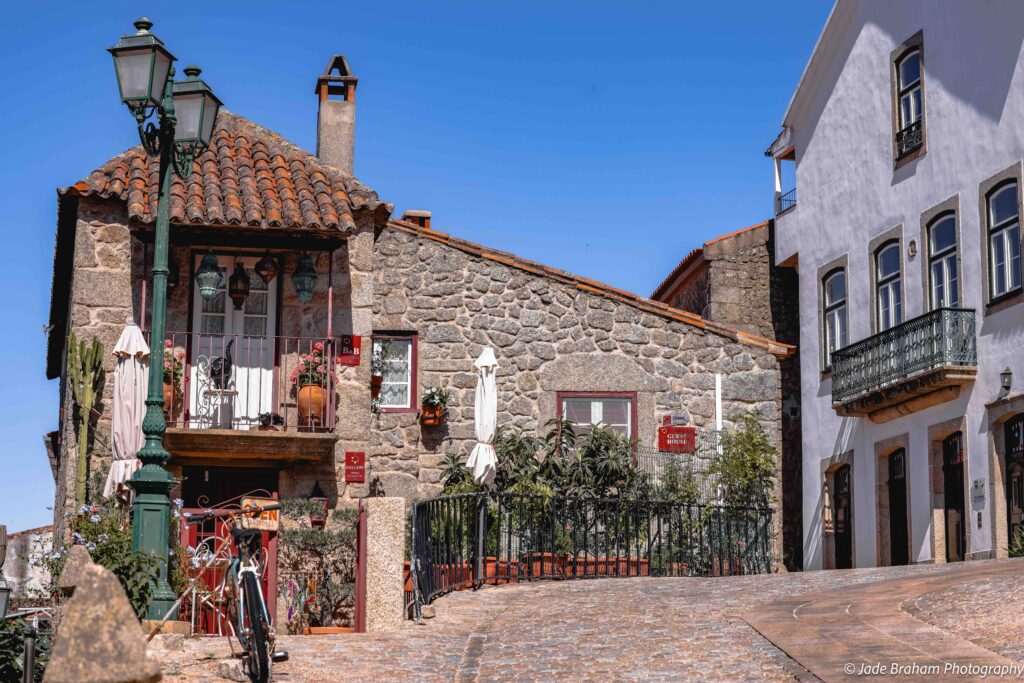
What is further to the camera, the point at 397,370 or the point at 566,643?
the point at 397,370

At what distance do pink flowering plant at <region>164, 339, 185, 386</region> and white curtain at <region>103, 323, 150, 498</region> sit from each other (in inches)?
38.1

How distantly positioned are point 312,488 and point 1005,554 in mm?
9176

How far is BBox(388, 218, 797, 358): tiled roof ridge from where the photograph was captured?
21.8m

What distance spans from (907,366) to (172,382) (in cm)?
1070

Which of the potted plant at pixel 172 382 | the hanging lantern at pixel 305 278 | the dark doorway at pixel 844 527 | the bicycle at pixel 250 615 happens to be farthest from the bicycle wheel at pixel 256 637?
the dark doorway at pixel 844 527

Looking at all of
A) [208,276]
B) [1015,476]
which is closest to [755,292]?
[1015,476]

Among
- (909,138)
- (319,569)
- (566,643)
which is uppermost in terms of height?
(909,138)

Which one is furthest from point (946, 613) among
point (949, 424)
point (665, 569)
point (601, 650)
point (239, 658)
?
point (949, 424)

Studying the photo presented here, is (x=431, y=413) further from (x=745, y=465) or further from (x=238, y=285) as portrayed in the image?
(x=745, y=465)

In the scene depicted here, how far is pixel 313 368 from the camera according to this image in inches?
718

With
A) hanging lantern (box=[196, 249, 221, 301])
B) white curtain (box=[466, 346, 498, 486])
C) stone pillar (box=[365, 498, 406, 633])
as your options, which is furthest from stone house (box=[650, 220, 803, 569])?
stone pillar (box=[365, 498, 406, 633])

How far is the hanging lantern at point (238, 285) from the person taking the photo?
60.8ft

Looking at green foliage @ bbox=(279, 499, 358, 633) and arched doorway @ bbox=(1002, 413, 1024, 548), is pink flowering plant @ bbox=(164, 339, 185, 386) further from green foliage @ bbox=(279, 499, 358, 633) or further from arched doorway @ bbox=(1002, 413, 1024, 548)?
arched doorway @ bbox=(1002, 413, 1024, 548)

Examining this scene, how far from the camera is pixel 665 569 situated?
18.8m
